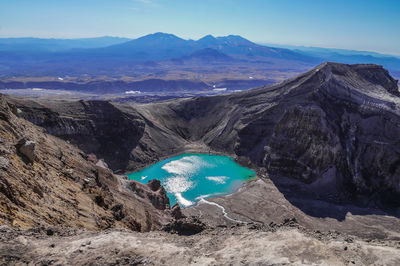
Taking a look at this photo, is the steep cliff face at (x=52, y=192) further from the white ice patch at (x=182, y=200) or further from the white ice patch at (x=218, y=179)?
the white ice patch at (x=218, y=179)

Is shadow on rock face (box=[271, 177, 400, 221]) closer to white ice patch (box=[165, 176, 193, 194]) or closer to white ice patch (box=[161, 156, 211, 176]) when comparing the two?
white ice patch (box=[165, 176, 193, 194])

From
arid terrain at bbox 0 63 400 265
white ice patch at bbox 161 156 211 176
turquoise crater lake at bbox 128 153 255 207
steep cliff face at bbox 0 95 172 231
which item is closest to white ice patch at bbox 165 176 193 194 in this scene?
turquoise crater lake at bbox 128 153 255 207

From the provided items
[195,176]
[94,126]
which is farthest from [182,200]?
[94,126]

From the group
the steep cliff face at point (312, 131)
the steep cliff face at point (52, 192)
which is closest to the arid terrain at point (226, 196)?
the steep cliff face at point (52, 192)

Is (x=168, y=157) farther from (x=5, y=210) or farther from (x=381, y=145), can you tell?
(x=5, y=210)

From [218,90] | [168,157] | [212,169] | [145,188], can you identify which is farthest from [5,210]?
[218,90]

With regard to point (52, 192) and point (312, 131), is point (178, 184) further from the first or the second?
point (52, 192)
